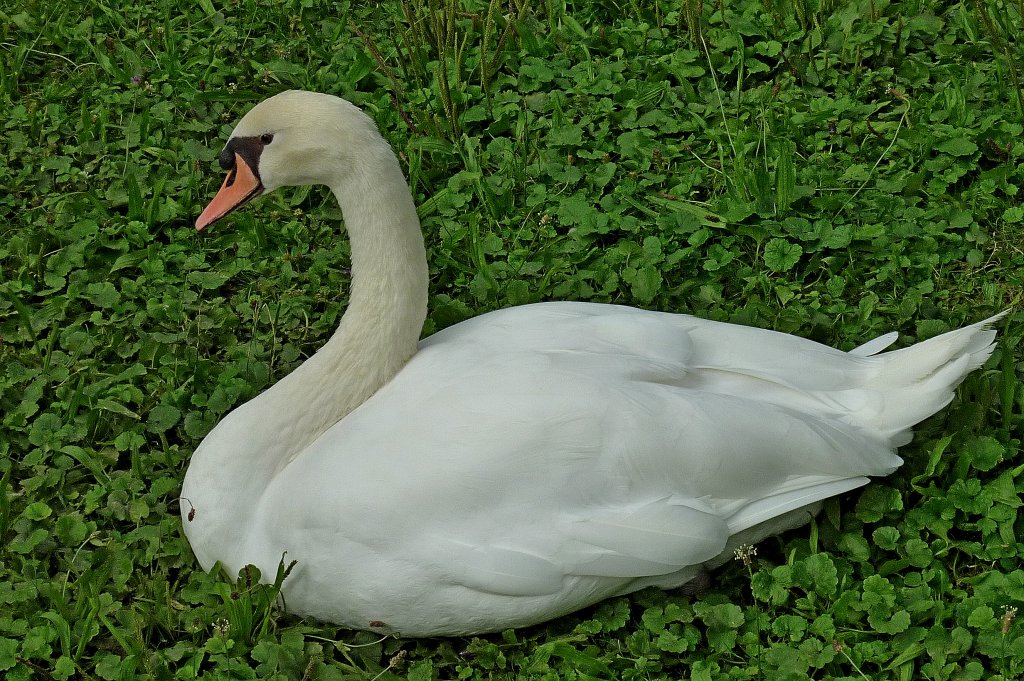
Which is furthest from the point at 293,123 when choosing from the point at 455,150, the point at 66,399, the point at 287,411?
the point at 455,150

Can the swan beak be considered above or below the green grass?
above

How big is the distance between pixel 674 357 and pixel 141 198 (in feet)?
8.40

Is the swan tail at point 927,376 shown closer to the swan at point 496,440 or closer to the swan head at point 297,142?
the swan at point 496,440

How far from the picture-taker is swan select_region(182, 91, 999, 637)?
3121 mm

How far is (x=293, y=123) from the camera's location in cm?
338

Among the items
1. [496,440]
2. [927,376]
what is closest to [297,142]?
[496,440]

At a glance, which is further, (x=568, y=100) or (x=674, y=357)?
(x=568, y=100)

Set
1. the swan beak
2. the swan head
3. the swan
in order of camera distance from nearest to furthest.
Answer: the swan
the swan head
the swan beak

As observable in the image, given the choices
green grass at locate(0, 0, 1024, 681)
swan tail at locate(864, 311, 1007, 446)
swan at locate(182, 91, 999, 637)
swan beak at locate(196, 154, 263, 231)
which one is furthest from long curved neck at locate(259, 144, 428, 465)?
swan tail at locate(864, 311, 1007, 446)

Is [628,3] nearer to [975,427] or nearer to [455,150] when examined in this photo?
[455,150]

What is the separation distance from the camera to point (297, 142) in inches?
133

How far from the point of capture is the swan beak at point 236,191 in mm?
3523

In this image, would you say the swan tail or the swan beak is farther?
the swan beak

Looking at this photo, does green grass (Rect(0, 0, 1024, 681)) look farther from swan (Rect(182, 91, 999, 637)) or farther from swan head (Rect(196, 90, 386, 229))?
swan head (Rect(196, 90, 386, 229))
